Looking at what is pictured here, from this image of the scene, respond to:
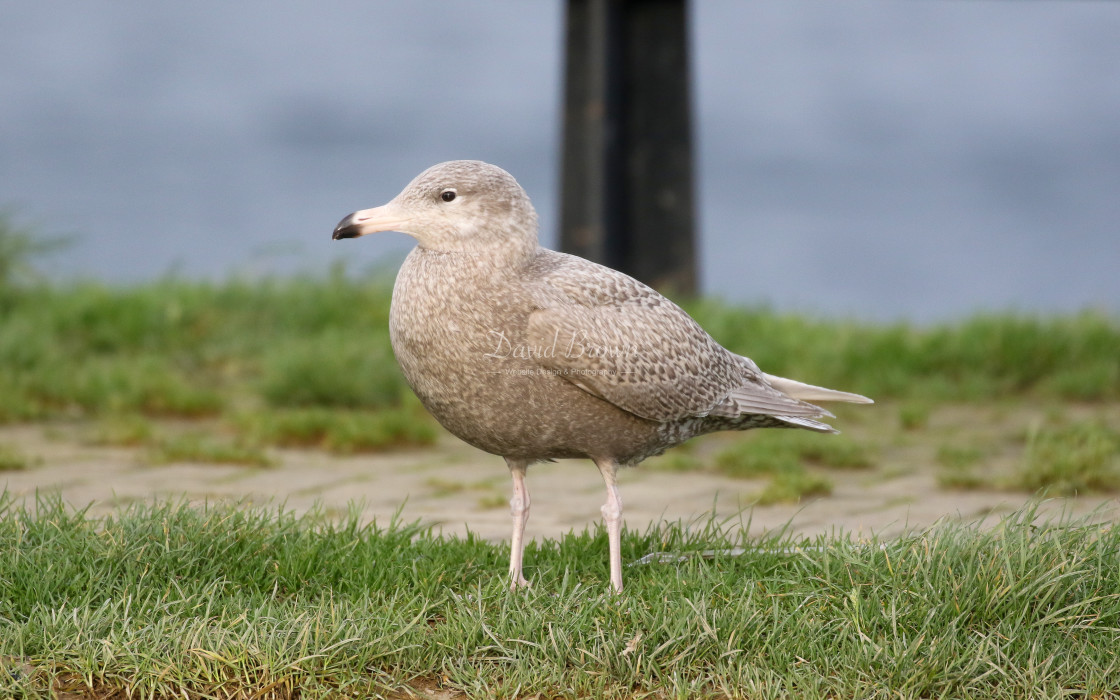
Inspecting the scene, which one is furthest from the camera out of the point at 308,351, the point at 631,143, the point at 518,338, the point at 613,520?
the point at 631,143

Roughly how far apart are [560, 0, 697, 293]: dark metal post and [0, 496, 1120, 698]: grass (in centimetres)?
710

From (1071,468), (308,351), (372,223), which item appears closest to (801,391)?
(372,223)

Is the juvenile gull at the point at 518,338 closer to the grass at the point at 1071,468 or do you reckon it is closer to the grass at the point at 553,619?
the grass at the point at 553,619

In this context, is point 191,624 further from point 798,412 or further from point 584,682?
point 798,412

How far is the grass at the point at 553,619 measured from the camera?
3980mm

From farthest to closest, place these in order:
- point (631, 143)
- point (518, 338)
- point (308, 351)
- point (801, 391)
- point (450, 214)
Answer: point (631, 143)
point (308, 351)
point (801, 391)
point (450, 214)
point (518, 338)

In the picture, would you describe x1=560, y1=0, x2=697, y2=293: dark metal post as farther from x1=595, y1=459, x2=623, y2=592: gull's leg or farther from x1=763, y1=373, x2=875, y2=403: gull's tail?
x1=595, y1=459, x2=623, y2=592: gull's leg

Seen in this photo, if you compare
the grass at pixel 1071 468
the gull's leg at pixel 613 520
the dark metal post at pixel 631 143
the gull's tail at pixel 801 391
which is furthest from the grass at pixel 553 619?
the dark metal post at pixel 631 143

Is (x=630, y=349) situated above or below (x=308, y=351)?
above

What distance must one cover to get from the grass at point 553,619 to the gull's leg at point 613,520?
0.28 feet

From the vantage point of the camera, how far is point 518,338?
4.54m

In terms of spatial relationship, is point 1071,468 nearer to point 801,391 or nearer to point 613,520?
point 801,391

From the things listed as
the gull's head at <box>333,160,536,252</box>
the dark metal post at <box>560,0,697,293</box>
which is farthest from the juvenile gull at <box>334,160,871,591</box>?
the dark metal post at <box>560,0,697,293</box>

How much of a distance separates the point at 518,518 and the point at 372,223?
1.37 meters
